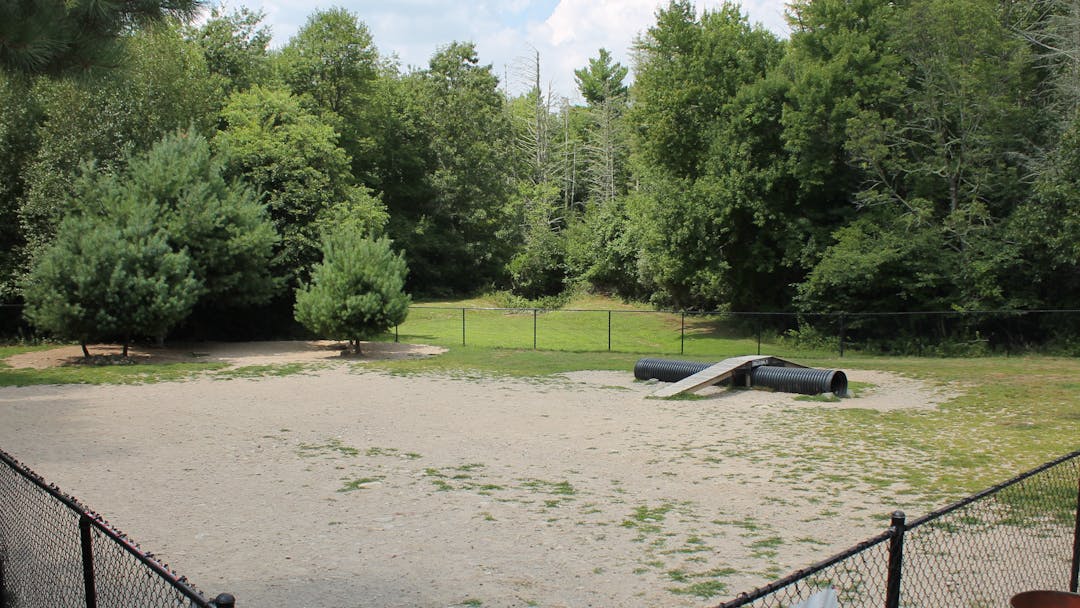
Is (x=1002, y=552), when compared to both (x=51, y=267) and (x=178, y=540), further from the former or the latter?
(x=51, y=267)

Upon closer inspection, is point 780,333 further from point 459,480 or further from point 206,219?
point 459,480

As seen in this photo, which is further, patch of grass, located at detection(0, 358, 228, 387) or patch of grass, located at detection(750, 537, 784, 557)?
patch of grass, located at detection(0, 358, 228, 387)

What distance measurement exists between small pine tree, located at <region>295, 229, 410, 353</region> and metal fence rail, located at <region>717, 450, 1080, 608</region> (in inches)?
663

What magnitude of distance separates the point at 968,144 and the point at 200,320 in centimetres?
2687

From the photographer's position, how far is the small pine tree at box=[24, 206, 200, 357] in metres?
20.3

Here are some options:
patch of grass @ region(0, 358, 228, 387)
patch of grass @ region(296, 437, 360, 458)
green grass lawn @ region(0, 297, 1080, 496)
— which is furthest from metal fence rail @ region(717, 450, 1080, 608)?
patch of grass @ region(0, 358, 228, 387)

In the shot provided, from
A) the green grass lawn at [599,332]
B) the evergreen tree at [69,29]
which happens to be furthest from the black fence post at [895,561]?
the green grass lawn at [599,332]

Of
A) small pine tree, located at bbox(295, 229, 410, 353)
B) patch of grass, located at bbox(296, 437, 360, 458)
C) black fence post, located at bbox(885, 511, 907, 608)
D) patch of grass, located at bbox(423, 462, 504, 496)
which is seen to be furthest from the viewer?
small pine tree, located at bbox(295, 229, 410, 353)

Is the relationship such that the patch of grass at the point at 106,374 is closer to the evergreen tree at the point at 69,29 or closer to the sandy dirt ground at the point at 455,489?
the sandy dirt ground at the point at 455,489

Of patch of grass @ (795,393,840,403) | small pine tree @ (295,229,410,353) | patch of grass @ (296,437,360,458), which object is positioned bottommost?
patch of grass @ (296,437,360,458)

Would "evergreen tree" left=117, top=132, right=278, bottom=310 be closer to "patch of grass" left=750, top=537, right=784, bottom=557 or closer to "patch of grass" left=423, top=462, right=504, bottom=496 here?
"patch of grass" left=423, top=462, right=504, bottom=496

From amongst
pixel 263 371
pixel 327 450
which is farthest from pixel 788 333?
pixel 327 450

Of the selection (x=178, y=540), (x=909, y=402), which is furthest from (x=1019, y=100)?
(x=178, y=540)

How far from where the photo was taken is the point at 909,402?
1565 cm
